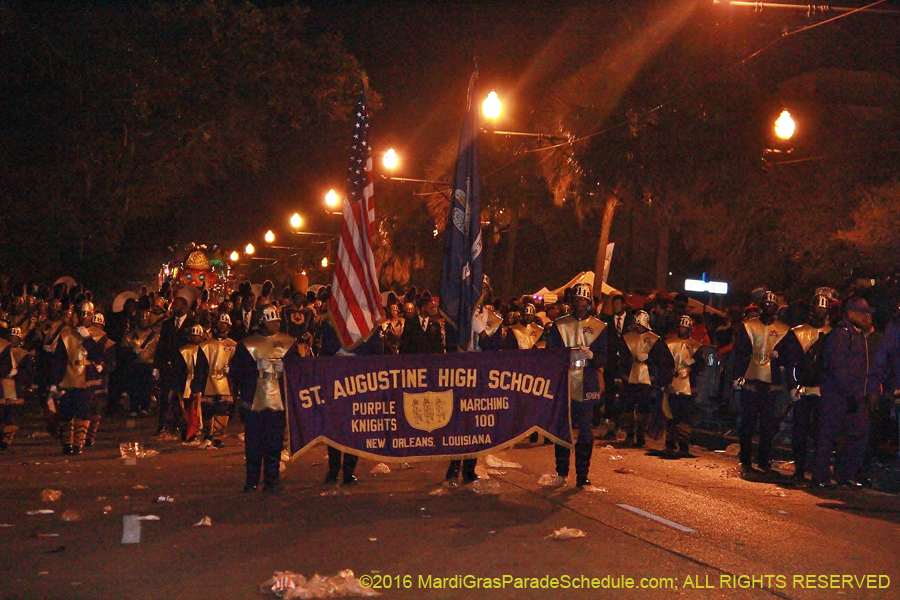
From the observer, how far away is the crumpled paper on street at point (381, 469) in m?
12.7

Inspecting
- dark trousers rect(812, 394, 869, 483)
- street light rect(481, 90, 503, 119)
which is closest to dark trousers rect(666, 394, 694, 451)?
dark trousers rect(812, 394, 869, 483)

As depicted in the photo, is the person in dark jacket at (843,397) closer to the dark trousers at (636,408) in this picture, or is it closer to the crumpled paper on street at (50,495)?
the dark trousers at (636,408)

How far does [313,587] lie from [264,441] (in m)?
4.33

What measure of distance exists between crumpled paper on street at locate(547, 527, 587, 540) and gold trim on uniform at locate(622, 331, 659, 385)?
6384 millimetres

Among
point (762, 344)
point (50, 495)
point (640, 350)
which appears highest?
point (762, 344)

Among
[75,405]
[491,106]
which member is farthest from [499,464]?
[491,106]

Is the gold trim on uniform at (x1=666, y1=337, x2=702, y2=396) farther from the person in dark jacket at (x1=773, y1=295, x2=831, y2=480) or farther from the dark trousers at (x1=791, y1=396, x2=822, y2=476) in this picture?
the dark trousers at (x1=791, y1=396, x2=822, y2=476)

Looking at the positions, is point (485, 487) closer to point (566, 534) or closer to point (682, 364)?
point (566, 534)

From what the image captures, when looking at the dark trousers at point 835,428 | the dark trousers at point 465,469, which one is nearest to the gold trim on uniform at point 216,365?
the dark trousers at point 465,469

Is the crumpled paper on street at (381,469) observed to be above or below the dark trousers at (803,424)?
below

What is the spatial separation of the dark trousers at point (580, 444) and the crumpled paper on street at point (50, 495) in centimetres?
504

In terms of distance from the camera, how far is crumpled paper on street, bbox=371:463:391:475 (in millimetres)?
12677

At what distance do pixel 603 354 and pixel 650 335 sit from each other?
11.4ft

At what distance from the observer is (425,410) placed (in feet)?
35.5
